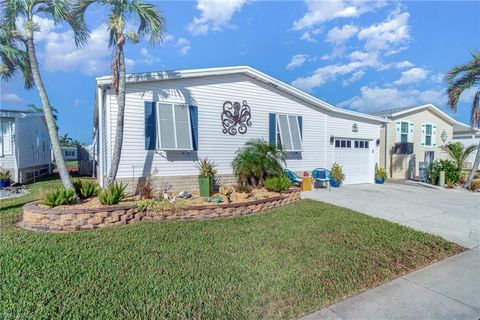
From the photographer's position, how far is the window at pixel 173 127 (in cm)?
770

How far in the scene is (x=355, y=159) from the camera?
41.7 feet

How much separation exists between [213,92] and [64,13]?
4.55 meters

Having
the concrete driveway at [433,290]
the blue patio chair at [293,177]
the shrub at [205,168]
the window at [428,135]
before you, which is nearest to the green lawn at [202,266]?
the concrete driveway at [433,290]

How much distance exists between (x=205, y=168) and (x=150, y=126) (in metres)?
2.16

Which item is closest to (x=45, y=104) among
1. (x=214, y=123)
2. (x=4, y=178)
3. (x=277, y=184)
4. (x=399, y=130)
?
(x=214, y=123)

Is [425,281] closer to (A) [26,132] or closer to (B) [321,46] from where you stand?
(B) [321,46]

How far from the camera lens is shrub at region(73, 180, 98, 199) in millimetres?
6441

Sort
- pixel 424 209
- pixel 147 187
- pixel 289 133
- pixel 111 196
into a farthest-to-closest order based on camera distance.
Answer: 1. pixel 289 133
2. pixel 424 209
3. pixel 147 187
4. pixel 111 196

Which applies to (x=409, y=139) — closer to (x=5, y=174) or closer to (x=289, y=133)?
(x=289, y=133)

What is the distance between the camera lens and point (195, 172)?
335 inches

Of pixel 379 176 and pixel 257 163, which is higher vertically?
pixel 257 163

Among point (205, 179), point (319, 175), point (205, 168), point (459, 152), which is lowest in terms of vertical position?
point (319, 175)

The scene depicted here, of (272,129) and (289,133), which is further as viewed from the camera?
(289,133)

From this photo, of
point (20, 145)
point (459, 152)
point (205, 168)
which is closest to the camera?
point (205, 168)
